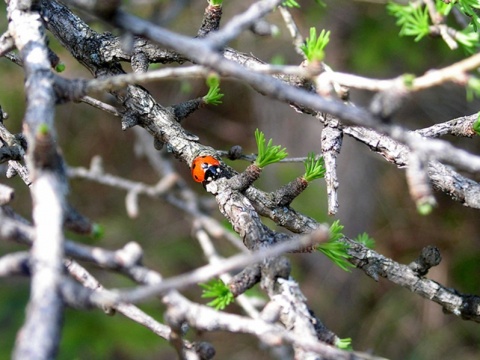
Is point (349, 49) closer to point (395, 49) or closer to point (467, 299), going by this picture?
point (395, 49)

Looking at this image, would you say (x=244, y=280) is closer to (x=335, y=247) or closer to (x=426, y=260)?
(x=335, y=247)

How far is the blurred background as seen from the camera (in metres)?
5.47

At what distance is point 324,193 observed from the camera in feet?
19.0

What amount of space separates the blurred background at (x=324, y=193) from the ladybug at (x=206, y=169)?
3.16 metres

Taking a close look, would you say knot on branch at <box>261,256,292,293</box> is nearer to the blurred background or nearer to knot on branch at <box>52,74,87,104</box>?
knot on branch at <box>52,74,87,104</box>

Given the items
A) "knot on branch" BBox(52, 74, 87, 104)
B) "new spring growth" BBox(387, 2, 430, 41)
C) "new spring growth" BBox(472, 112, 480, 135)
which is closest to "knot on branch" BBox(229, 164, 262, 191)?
"knot on branch" BBox(52, 74, 87, 104)

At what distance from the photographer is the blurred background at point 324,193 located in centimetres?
547

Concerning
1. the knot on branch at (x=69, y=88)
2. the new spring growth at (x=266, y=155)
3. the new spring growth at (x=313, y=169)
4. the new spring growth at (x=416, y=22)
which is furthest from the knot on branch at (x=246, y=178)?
the new spring growth at (x=416, y=22)

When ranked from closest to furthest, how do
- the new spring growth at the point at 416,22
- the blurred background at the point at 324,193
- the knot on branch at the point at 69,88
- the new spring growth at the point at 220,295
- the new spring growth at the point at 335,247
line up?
the knot on branch at the point at 69,88
the new spring growth at the point at 220,295
the new spring growth at the point at 335,247
the new spring growth at the point at 416,22
the blurred background at the point at 324,193

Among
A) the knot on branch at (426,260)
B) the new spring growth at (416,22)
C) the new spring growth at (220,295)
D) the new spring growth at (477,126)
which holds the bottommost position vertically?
the new spring growth at (220,295)

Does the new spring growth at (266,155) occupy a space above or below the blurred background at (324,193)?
below

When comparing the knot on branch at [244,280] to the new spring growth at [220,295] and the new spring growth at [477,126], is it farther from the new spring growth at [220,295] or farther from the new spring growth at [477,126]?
the new spring growth at [477,126]

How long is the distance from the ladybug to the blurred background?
10.4 ft

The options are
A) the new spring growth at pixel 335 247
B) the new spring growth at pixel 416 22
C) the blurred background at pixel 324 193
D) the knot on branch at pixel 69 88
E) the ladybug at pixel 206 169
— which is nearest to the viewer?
the knot on branch at pixel 69 88
